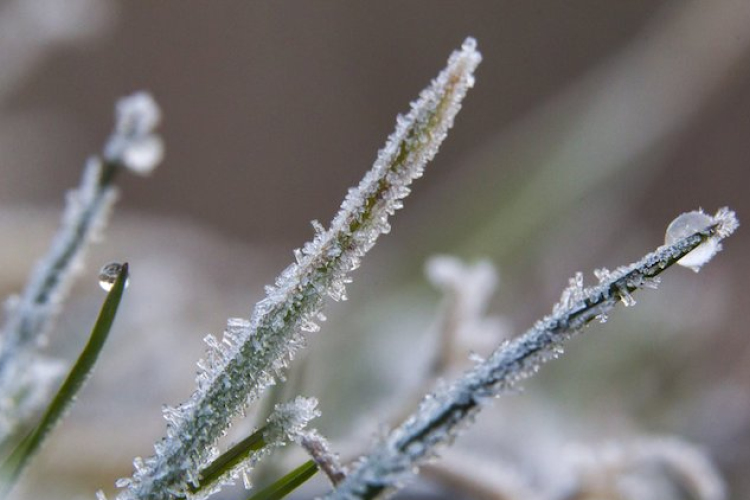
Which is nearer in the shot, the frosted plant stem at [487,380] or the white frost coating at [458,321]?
the frosted plant stem at [487,380]

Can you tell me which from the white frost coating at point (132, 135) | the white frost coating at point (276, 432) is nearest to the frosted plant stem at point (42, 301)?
the white frost coating at point (132, 135)

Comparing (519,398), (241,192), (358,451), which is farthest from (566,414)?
(241,192)

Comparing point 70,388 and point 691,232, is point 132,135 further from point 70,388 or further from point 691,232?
point 691,232

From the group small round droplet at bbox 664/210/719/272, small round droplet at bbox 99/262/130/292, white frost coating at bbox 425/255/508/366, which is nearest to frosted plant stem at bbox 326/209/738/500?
small round droplet at bbox 664/210/719/272

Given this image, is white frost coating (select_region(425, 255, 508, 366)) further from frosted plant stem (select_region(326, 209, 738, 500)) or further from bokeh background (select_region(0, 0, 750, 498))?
frosted plant stem (select_region(326, 209, 738, 500))

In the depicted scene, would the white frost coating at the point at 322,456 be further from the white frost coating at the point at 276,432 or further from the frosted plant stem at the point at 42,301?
the frosted plant stem at the point at 42,301

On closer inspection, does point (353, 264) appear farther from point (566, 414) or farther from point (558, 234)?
point (558, 234)

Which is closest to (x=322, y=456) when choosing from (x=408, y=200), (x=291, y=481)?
(x=291, y=481)
